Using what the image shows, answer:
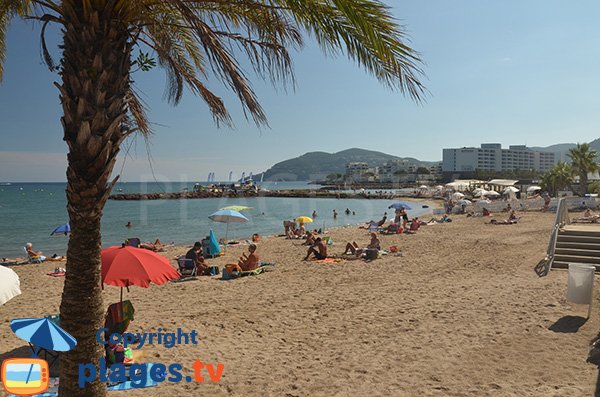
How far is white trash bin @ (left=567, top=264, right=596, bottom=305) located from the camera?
6547mm

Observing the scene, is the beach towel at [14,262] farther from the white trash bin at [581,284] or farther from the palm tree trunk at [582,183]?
the palm tree trunk at [582,183]

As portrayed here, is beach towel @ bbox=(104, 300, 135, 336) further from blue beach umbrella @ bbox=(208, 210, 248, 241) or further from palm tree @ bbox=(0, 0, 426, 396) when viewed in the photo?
blue beach umbrella @ bbox=(208, 210, 248, 241)

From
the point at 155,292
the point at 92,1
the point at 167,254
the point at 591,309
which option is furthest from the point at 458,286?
the point at 167,254

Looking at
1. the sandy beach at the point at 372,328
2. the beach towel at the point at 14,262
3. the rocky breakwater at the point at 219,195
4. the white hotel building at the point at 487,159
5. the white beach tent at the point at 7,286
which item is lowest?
the beach towel at the point at 14,262

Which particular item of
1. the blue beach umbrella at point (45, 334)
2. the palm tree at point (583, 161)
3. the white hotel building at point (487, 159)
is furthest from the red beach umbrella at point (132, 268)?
the white hotel building at point (487, 159)

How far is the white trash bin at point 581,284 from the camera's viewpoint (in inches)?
258

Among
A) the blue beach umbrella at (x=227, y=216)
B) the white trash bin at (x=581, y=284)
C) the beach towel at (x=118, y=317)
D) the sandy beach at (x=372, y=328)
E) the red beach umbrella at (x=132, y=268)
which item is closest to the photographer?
the sandy beach at (x=372, y=328)

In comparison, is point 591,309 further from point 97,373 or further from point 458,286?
point 97,373

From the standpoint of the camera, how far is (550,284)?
8664 mm

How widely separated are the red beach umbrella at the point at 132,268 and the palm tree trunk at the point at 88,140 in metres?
1.97

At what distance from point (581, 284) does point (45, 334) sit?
25.5 ft

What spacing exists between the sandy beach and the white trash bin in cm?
30

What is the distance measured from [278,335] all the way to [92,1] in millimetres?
5405

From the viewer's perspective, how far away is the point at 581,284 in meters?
6.65
